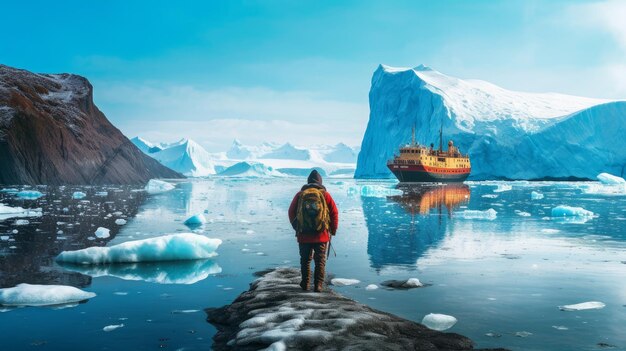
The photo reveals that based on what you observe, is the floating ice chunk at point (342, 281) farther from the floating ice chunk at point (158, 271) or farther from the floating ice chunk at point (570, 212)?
the floating ice chunk at point (570, 212)

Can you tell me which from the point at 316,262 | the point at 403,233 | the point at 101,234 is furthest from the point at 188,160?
the point at 316,262

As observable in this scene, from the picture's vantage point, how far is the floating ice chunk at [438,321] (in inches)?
229

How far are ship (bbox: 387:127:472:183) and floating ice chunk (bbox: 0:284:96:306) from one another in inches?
2190

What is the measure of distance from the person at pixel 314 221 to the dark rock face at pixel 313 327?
0.40 meters

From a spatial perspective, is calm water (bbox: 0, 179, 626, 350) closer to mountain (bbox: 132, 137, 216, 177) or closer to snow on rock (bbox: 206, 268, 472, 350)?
snow on rock (bbox: 206, 268, 472, 350)

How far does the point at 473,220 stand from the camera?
19062mm

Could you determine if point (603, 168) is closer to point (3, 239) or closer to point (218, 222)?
point (218, 222)

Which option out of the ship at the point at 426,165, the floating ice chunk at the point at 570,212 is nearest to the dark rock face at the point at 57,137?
the ship at the point at 426,165

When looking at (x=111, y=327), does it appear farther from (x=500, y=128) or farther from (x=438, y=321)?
(x=500, y=128)

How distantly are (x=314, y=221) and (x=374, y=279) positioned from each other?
2400 millimetres

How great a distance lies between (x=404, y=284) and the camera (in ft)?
26.5

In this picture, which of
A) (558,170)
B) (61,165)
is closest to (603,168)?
→ (558,170)

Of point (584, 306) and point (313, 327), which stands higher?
point (313, 327)

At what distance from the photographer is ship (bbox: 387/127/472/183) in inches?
2402
